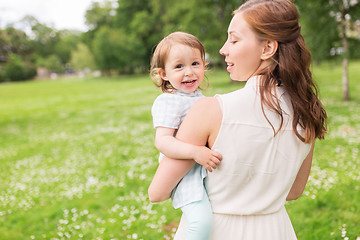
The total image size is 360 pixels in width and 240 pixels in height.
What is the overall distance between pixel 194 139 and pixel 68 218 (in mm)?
4909

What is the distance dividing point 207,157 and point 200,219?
42cm

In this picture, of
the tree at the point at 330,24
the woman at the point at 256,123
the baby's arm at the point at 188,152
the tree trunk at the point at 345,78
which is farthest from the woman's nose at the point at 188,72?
the tree trunk at the point at 345,78

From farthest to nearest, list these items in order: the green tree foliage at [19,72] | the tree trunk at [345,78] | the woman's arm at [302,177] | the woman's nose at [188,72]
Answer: the green tree foliage at [19,72]
the tree trunk at [345,78]
the woman's nose at [188,72]
the woman's arm at [302,177]

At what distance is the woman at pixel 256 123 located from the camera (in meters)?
1.57

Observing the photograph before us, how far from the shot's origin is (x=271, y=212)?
1832mm

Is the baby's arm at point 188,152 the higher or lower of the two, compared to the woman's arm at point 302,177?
higher

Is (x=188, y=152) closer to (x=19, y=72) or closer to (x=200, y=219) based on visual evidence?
(x=200, y=219)

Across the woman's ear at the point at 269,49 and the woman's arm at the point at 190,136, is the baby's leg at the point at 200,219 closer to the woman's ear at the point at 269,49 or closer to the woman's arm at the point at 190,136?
the woman's arm at the point at 190,136

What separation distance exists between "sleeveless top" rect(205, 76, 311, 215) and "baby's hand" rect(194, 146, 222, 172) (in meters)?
0.03

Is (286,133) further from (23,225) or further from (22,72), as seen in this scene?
(22,72)

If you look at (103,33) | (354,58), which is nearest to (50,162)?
(354,58)

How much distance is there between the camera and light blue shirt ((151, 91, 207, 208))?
1.78 meters

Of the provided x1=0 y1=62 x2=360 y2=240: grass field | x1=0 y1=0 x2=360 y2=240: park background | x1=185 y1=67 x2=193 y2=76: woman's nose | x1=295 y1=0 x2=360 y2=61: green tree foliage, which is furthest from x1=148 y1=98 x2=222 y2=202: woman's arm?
x1=295 y1=0 x2=360 y2=61: green tree foliage

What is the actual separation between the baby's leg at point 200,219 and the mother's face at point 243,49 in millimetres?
787
